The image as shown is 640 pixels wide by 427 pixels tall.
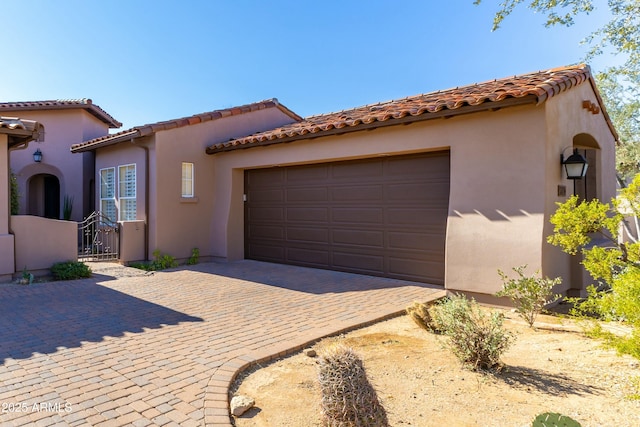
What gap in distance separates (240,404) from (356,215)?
21.1 feet

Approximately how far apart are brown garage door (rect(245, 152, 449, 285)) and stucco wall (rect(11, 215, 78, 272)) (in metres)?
4.57

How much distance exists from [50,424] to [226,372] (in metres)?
1.45

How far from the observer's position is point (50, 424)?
2.95m

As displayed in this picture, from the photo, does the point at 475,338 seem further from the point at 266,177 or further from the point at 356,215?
the point at 266,177

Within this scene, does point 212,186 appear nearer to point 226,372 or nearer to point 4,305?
point 4,305

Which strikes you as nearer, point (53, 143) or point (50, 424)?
point (50, 424)

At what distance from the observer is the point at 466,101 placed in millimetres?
6773

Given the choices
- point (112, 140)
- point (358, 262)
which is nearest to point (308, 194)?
point (358, 262)

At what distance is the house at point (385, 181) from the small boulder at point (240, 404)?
500 centimetres

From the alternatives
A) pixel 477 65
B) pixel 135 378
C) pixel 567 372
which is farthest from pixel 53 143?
pixel 567 372

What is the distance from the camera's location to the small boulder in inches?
125

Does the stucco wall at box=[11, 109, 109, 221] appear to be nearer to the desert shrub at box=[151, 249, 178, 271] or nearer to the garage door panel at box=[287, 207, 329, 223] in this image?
the desert shrub at box=[151, 249, 178, 271]

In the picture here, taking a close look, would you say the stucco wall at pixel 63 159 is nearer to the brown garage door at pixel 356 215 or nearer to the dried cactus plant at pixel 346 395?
the brown garage door at pixel 356 215

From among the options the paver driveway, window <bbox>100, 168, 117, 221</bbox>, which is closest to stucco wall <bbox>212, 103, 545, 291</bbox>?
the paver driveway
